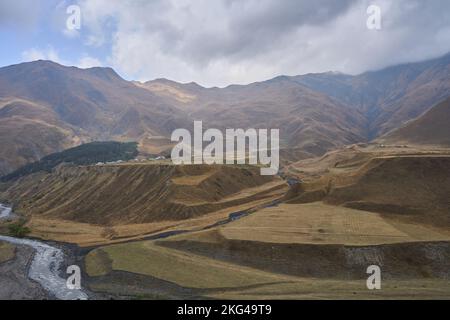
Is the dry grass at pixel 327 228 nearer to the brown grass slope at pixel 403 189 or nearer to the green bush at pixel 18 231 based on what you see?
the brown grass slope at pixel 403 189

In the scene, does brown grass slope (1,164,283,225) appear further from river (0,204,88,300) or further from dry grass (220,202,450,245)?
dry grass (220,202,450,245)

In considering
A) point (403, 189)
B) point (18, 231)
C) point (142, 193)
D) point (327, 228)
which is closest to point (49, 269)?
point (18, 231)

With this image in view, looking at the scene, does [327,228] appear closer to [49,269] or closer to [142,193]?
[49,269]

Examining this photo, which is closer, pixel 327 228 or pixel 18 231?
pixel 327 228

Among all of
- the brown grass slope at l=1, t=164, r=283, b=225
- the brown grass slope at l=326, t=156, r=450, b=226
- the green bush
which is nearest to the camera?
the brown grass slope at l=326, t=156, r=450, b=226

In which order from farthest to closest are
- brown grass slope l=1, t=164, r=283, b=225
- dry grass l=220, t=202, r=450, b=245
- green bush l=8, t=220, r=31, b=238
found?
brown grass slope l=1, t=164, r=283, b=225
green bush l=8, t=220, r=31, b=238
dry grass l=220, t=202, r=450, b=245

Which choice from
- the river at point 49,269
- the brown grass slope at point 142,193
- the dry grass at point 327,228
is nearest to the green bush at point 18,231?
the river at point 49,269

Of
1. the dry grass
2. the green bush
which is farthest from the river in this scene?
the dry grass
